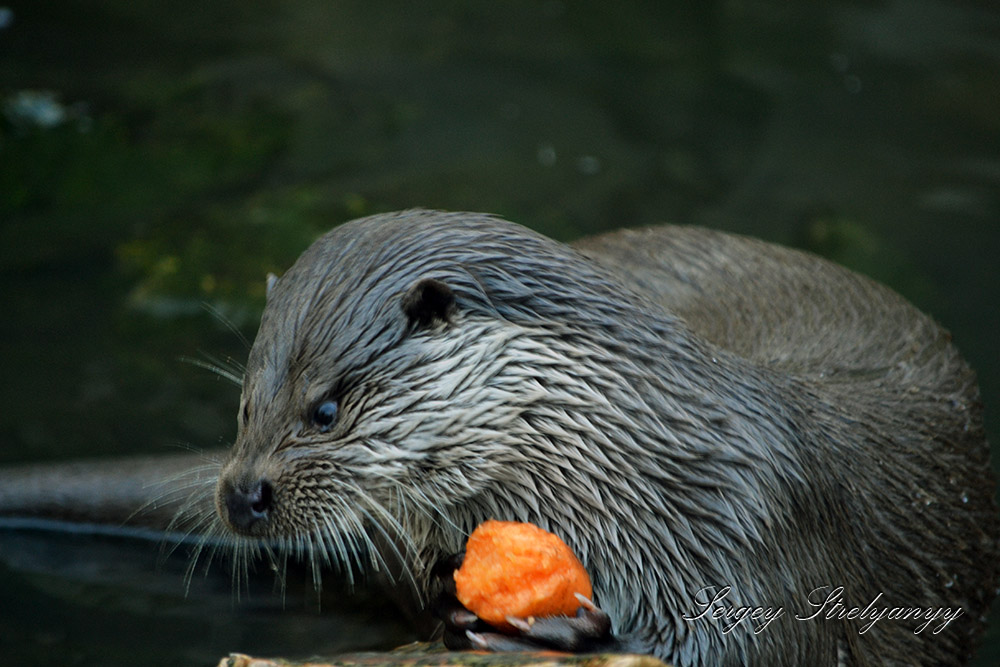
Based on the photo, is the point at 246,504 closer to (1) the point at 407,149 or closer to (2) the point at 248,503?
(2) the point at 248,503

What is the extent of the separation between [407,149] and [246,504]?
378cm

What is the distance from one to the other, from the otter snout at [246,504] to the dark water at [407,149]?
1.85m

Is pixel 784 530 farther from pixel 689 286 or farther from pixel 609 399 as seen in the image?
pixel 689 286

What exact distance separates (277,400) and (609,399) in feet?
2.36

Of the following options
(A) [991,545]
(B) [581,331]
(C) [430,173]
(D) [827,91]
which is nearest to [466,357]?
(B) [581,331]

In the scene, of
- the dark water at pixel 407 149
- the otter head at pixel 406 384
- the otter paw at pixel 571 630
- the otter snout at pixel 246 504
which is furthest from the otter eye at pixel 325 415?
the dark water at pixel 407 149

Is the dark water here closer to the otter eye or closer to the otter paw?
the otter eye

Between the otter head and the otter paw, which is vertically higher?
the otter head

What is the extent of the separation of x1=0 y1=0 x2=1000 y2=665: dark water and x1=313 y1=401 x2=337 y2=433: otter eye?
1.95 m

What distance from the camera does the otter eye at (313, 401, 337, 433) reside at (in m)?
2.46

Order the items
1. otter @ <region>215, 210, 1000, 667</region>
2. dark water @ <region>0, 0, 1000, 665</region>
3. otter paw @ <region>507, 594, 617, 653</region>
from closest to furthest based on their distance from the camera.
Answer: otter paw @ <region>507, 594, 617, 653</region>
otter @ <region>215, 210, 1000, 667</region>
dark water @ <region>0, 0, 1000, 665</region>

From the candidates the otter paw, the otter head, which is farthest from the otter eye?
the otter paw

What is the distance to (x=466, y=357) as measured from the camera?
243 cm

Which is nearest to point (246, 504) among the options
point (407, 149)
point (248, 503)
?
point (248, 503)
